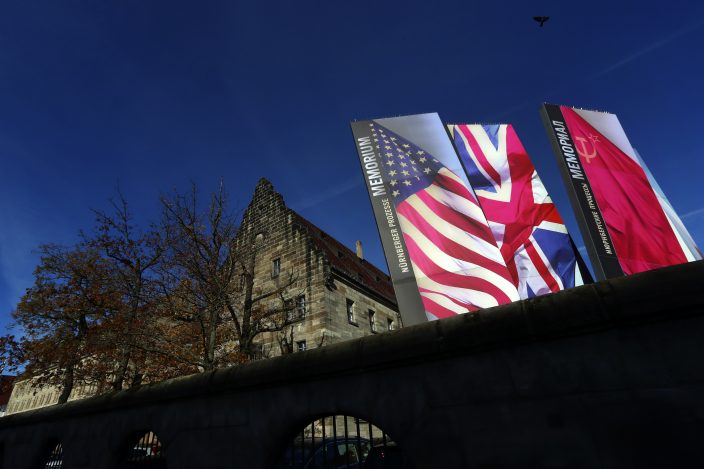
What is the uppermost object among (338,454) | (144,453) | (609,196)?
(609,196)

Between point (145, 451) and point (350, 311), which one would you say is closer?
point (145, 451)

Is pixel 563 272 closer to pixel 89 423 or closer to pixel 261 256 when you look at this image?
pixel 89 423

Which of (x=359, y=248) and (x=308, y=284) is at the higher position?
(x=359, y=248)

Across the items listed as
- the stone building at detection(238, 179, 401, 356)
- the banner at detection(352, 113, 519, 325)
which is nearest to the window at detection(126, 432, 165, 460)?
the banner at detection(352, 113, 519, 325)

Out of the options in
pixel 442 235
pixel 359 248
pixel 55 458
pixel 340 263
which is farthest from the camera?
pixel 359 248

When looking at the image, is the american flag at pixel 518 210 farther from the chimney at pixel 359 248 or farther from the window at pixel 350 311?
the chimney at pixel 359 248

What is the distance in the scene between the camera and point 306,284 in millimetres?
22125

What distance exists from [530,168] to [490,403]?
32.1ft

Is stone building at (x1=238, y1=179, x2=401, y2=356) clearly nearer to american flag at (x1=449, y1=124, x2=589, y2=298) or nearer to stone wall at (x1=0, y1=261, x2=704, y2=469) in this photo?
american flag at (x1=449, y1=124, x2=589, y2=298)

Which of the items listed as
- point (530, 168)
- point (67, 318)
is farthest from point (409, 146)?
point (67, 318)

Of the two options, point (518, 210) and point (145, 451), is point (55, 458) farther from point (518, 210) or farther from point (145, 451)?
point (518, 210)

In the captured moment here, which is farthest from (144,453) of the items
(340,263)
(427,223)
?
(340,263)

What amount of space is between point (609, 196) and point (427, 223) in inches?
189

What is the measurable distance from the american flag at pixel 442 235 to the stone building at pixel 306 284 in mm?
9949
